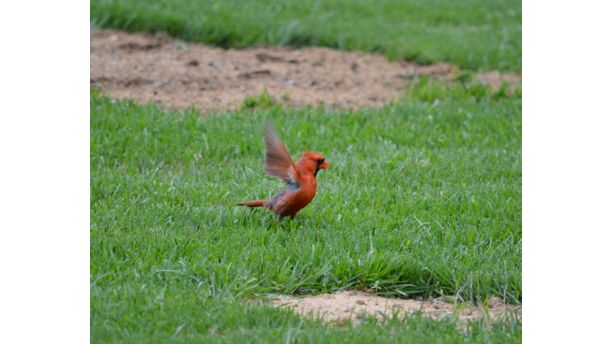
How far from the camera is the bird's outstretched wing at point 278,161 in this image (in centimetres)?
565

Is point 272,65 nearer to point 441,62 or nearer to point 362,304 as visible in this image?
point 441,62

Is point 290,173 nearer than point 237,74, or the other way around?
point 290,173

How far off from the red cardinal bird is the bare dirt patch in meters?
0.75

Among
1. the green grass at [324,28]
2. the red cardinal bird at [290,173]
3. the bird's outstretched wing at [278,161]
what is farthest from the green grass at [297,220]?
the green grass at [324,28]

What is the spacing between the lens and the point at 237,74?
32.3 feet

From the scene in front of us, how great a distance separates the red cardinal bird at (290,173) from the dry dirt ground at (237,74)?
10.9ft

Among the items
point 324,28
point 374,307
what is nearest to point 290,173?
point 374,307

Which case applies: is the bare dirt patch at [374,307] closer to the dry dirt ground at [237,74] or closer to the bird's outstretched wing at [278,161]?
the bird's outstretched wing at [278,161]

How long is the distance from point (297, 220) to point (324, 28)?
582 centimetres

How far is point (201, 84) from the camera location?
9484mm

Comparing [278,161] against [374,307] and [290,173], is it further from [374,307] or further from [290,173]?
[374,307]

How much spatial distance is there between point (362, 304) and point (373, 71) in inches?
229

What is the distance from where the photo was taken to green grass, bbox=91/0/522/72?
1097 cm

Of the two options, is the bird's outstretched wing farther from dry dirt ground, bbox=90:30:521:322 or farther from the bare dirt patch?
dry dirt ground, bbox=90:30:521:322
